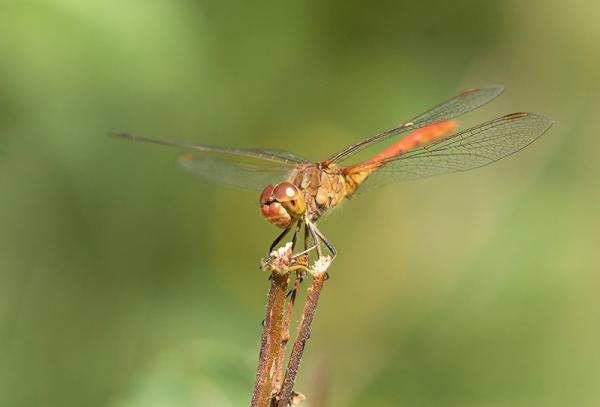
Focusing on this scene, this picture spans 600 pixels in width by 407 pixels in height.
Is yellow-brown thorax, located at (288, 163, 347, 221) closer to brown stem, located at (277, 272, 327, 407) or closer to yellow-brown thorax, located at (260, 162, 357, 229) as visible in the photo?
yellow-brown thorax, located at (260, 162, 357, 229)

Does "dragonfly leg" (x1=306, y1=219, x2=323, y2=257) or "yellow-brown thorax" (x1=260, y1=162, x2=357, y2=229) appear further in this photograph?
"dragonfly leg" (x1=306, y1=219, x2=323, y2=257)

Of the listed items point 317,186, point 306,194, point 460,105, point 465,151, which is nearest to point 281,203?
point 306,194

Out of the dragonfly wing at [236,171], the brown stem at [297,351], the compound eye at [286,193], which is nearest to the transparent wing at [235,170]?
the dragonfly wing at [236,171]

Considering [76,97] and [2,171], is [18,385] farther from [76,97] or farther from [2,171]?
[76,97]

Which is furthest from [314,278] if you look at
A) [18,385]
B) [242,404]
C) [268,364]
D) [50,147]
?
[50,147]

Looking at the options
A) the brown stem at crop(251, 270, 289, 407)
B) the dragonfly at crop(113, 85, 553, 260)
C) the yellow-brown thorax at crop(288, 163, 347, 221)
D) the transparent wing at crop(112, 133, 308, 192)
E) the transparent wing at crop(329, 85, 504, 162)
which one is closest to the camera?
the brown stem at crop(251, 270, 289, 407)

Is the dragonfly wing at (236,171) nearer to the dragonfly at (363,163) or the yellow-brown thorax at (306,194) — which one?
the dragonfly at (363,163)

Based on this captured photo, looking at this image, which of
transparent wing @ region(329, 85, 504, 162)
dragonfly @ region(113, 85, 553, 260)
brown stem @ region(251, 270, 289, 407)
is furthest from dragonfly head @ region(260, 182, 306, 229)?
brown stem @ region(251, 270, 289, 407)
